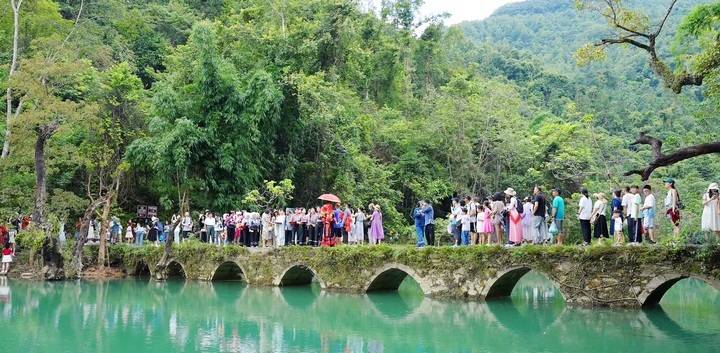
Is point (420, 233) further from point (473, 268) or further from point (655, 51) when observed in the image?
point (655, 51)

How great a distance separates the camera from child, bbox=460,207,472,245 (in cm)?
1901

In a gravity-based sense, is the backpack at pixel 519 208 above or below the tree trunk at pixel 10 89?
below

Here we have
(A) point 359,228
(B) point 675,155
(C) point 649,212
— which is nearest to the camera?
(B) point 675,155

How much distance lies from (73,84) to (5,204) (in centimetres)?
587

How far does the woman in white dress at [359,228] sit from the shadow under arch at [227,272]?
5.05 m

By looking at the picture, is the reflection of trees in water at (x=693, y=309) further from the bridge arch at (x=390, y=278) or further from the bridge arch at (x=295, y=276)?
the bridge arch at (x=295, y=276)

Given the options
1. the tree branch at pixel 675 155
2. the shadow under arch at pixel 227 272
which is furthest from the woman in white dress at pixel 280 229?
the tree branch at pixel 675 155

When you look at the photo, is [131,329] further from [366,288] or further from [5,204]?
[5,204]

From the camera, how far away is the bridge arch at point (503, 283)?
58.4ft

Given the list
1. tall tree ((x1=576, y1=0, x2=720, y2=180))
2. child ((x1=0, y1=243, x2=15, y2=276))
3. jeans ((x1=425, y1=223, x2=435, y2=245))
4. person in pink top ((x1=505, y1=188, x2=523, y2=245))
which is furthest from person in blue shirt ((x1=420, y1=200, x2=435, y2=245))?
child ((x1=0, y1=243, x2=15, y2=276))

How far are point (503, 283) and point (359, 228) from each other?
5.21 meters

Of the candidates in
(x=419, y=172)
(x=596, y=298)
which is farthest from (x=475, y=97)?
(x=596, y=298)

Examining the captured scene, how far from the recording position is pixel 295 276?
24234 millimetres

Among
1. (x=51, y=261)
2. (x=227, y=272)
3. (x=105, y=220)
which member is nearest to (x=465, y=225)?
(x=227, y=272)
